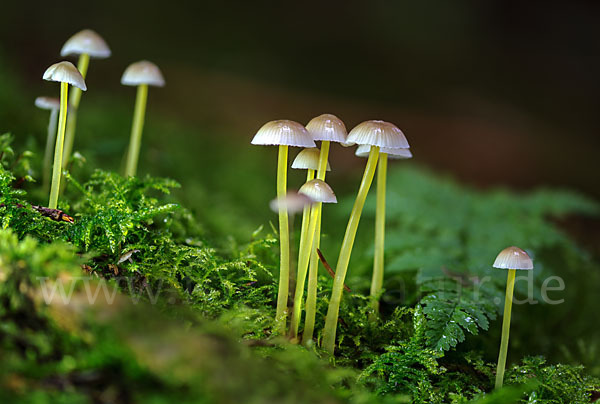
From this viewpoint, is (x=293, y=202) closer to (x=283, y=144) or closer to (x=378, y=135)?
(x=283, y=144)

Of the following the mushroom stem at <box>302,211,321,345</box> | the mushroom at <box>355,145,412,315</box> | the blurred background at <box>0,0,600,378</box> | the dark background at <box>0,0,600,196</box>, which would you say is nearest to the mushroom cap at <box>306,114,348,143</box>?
the mushroom at <box>355,145,412,315</box>

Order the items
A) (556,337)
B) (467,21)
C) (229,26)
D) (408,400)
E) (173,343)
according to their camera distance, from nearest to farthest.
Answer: (173,343)
(408,400)
(556,337)
(229,26)
(467,21)

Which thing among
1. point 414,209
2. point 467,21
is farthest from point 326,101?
point 414,209

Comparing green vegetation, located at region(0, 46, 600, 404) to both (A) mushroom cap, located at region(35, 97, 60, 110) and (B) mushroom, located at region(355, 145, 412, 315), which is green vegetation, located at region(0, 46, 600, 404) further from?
(A) mushroom cap, located at region(35, 97, 60, 110)

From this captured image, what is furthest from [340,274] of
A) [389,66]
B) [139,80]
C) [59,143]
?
[389,66]

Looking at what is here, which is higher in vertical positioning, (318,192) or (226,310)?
(318,192)

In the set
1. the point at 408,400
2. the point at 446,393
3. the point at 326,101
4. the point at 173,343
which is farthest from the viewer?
the point at 326,101

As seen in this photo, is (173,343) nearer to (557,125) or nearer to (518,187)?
(518,187)

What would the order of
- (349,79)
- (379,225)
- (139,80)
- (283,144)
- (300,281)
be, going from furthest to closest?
(349,79) < (139,80) < (379,225) < (300,281) < (283,144)
